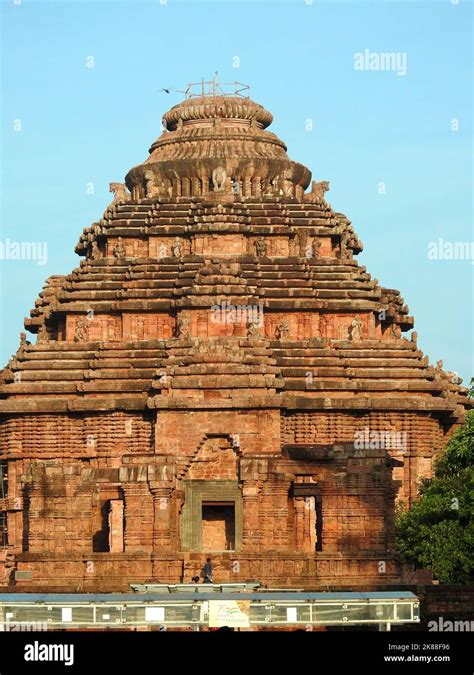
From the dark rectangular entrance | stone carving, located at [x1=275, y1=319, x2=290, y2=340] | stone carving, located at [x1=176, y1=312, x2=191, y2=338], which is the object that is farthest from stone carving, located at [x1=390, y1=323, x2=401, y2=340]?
the dark rectangular entrance

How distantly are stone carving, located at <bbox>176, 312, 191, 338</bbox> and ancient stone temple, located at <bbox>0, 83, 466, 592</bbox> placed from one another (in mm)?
114

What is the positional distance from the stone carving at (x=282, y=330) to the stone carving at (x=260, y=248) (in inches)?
173

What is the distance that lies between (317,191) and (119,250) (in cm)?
1063

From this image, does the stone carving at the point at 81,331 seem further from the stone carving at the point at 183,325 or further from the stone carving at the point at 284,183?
the stone carving at the point at 284,183

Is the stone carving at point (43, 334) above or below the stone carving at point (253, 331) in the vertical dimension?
above

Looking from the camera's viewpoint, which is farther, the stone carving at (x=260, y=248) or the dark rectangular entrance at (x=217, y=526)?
the stone carving at (x=260, y=248)

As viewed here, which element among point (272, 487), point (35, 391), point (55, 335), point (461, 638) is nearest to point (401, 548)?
point (272, 487)

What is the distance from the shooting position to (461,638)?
1900 inches

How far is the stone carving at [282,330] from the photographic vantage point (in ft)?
339

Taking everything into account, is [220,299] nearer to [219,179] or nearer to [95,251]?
[219,179]

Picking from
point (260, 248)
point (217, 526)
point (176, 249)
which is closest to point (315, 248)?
point (260, 248)

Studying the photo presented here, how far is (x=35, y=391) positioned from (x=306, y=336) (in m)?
12.2

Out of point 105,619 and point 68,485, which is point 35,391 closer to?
point 68,485

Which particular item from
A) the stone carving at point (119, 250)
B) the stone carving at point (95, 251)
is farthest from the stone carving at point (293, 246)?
the stone carving at point (95, 251)
